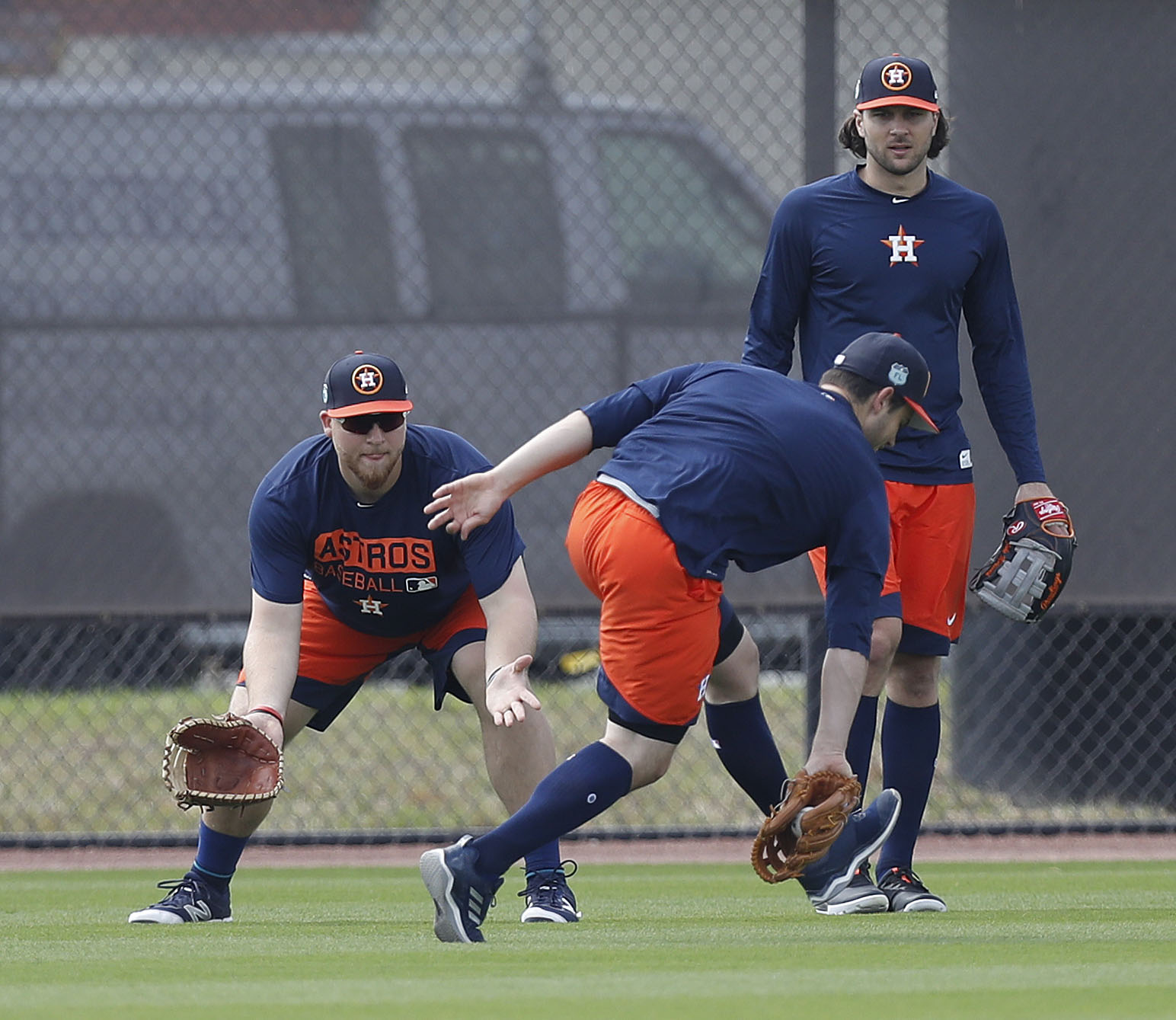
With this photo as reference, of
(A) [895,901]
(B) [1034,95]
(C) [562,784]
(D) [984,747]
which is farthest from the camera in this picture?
(D) [984,747]

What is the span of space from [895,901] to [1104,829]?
2320 mm

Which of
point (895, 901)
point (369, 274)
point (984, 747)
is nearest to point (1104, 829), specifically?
point (984, 747)

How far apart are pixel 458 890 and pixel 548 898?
2.57 feet

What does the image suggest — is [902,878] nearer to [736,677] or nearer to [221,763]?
[736,677]

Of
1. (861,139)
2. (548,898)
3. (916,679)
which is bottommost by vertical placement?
(548,898)

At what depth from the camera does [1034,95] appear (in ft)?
24.0

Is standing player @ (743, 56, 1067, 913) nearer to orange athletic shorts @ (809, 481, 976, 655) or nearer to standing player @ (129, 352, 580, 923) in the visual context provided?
orange athletic shorts @ (809, 481, 976, 655)

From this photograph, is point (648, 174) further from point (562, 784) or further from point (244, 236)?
point (562, 784)

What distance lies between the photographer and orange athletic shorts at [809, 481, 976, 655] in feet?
17.7

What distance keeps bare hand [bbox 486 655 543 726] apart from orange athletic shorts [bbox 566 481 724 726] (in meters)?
0.22

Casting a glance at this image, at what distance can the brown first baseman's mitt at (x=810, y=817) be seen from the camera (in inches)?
177

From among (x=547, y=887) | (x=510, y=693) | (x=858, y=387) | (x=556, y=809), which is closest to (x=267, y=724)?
(x=510, y=693)

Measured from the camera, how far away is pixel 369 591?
5344 millimetres

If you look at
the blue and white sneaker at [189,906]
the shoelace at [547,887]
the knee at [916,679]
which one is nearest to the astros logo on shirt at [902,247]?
the knee at [916,679]
